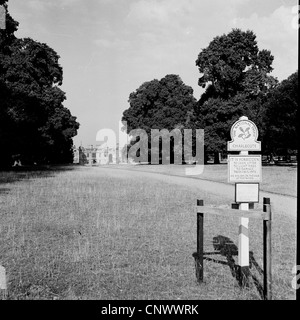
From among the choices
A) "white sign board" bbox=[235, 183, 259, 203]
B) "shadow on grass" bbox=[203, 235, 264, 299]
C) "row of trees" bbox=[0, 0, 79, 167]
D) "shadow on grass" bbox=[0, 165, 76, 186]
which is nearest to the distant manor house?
"row of trees" bbox=[0, 0, 79, 167]

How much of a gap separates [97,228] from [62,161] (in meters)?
56.6

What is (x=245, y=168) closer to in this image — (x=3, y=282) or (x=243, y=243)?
(x=243, y=243)

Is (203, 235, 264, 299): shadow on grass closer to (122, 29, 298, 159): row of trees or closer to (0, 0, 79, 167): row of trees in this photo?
(0, 0, 79, 167): row of trees

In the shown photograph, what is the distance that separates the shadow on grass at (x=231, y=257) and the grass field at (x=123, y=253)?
1.1 inches

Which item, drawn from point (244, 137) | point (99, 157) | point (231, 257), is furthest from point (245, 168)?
point (99, 157)

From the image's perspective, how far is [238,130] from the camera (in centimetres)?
556

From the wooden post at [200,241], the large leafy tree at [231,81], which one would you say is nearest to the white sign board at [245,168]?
the wooden post at [200,241]

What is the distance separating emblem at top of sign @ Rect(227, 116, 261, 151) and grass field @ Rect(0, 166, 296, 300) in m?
2.15

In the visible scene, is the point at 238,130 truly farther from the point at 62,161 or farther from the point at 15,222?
the point at 62,161

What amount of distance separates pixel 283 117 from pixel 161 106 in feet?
88.0

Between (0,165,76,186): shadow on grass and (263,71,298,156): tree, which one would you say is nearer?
(0,165,76,186): shadow on grass

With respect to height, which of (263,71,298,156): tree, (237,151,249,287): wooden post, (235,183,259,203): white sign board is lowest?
(237,151,249,287): wooden post

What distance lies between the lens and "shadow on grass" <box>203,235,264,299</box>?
5864mm
